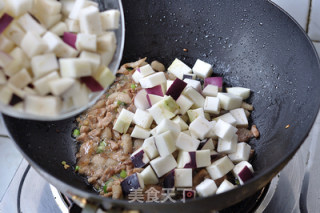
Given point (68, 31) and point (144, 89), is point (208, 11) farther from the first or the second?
point (68, 31)

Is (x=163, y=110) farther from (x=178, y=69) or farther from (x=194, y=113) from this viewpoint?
(x=178, y=69)

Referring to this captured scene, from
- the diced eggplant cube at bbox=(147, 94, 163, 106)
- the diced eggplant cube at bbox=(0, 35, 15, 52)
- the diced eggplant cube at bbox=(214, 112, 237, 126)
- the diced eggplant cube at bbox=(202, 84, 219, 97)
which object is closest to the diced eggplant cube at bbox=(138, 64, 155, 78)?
the diced eggplant cube at bbox=(147, 94, 163, 106)

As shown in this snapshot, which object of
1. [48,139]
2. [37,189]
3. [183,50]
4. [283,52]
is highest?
[283,52]

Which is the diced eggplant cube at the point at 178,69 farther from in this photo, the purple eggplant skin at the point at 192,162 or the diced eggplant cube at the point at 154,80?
the purple eggplant skin at the point at 192,162

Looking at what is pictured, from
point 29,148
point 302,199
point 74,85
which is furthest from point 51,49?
point 302,199

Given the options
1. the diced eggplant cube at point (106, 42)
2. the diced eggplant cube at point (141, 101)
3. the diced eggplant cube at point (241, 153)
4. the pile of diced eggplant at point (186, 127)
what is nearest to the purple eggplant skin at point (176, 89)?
the pile of diced eggplant at point (186, 127)

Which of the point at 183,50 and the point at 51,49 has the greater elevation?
the point at 51,49
